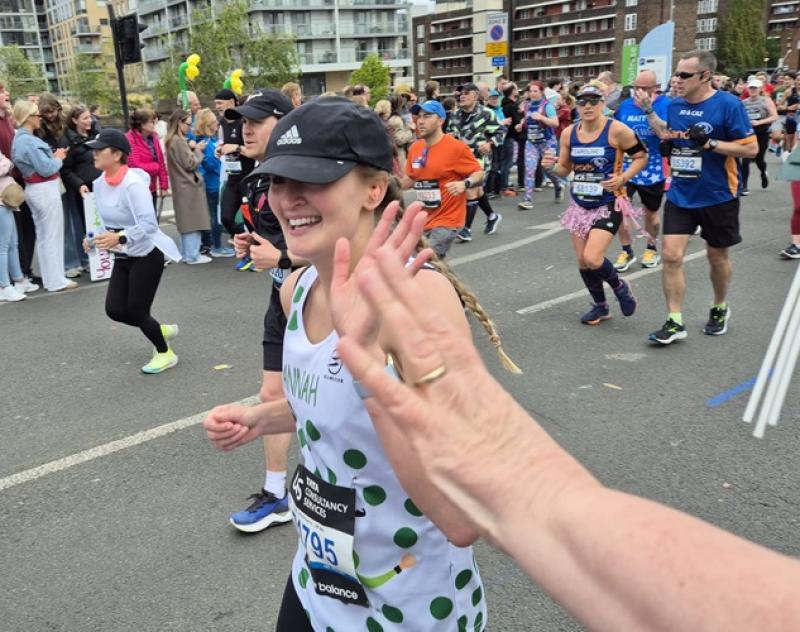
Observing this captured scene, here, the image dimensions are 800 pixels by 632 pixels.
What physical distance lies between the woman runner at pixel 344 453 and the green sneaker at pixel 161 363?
165 inches

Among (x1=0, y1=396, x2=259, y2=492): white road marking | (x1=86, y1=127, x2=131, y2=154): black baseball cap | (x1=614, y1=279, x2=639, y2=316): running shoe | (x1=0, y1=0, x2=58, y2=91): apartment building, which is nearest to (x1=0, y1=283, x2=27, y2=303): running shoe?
(x1=86, y1=127, x2=131, y2=154): black baseball cap

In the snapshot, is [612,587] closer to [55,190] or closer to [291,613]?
[291,613]

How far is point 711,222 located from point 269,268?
13.0 feet

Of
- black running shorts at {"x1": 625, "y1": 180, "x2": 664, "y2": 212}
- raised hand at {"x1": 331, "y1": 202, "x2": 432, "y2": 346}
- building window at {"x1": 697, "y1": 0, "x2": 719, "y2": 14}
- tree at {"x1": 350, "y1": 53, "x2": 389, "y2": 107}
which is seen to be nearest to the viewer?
raised hand at {"x1": 331, "y1": 202, "x2": 432, "y2": 346}

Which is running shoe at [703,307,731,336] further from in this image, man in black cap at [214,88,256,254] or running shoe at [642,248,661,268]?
man in black cap at [214,88,256,254]

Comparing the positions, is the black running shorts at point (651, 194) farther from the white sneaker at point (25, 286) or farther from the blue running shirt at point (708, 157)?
the white sneaker at point (25, 286)

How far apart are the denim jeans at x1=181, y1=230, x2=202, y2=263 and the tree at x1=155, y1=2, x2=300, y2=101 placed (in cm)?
5680

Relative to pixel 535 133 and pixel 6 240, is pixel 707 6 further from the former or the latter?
pixel 6 240

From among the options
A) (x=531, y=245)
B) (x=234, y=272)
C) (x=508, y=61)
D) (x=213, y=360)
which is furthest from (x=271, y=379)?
(x=508, y=61)

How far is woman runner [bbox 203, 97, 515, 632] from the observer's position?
1610 mm

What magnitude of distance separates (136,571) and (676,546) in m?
3.12

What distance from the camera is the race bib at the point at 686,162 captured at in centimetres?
596

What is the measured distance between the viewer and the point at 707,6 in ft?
368

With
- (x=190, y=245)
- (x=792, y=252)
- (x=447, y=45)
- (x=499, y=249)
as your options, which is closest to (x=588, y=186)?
(x=499, y=249)
